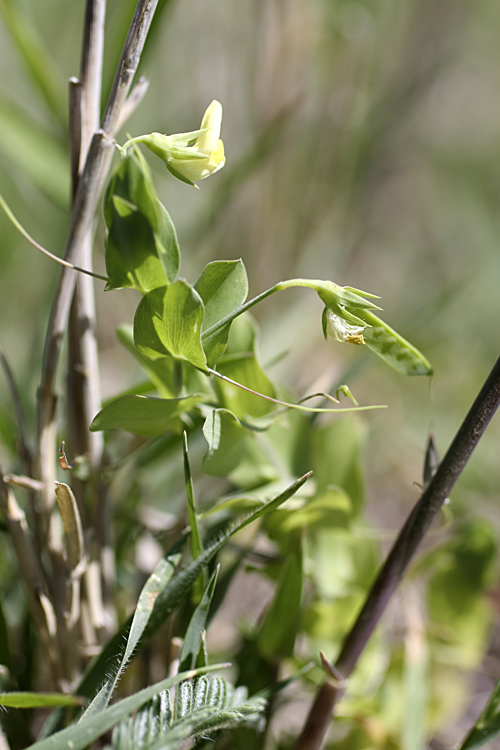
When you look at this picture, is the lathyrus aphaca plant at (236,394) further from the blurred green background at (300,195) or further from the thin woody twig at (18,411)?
the blurred green background at (300,195)

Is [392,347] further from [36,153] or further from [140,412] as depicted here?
[36,153]

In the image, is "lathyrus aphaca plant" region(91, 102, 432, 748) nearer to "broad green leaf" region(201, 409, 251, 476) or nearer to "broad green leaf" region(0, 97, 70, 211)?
"broad green leaf" region(201, 409, 251, 476)

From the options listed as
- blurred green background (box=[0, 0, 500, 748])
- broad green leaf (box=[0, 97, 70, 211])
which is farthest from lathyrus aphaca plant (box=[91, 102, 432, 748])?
broad green leaf (box=[0, 97, 70, 211])

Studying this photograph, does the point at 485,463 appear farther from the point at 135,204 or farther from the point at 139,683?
the point at 135,204

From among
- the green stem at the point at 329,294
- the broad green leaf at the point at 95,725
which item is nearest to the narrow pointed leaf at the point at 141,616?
the broad green leaf at the point at 95,725

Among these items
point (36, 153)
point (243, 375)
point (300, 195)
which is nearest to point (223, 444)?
point (243, 375)
